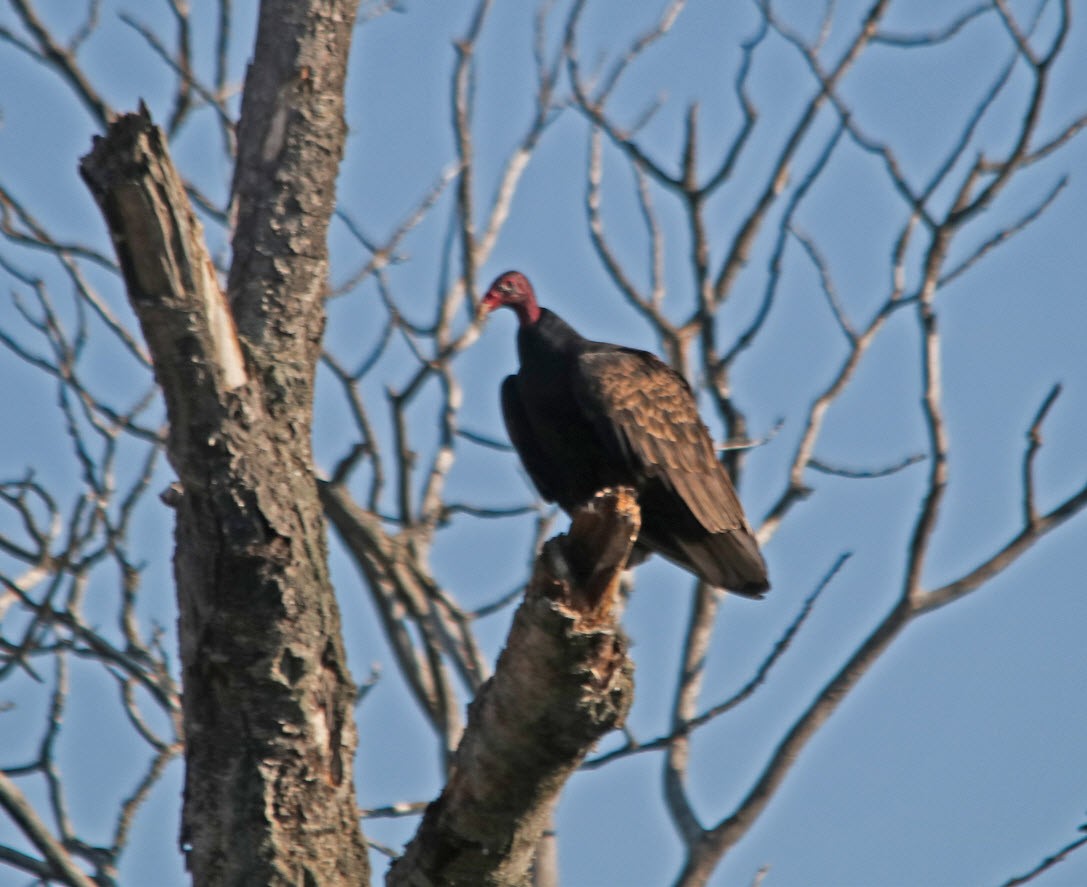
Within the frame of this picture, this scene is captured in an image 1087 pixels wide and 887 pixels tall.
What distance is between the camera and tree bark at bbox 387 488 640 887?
240cm

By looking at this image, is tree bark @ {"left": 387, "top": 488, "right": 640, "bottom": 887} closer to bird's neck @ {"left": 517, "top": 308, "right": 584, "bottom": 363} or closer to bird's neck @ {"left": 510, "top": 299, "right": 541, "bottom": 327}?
bird's neck @ {"left": 517, "top": 308, "right": 584, "bottom": 363}

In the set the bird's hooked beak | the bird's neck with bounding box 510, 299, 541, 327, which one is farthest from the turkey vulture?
the bird's hooked beak

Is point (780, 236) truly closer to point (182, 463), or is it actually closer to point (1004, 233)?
point (1004, 233)

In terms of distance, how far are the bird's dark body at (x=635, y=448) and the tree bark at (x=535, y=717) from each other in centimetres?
186

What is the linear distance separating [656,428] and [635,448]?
0.11 m

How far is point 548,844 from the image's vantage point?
4.97 m

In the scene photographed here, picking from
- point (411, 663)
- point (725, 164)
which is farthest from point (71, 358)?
point (725, 164)

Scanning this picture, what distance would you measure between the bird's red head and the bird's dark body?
0.54 feet

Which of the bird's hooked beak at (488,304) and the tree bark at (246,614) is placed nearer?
the tree bark at (246,614)

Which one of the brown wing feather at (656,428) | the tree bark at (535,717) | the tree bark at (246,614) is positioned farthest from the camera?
the brown wing feather at (656,428)

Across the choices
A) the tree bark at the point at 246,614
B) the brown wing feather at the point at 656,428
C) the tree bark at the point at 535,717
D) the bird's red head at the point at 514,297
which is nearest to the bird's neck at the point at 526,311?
the bird's red head at the point at 514,297

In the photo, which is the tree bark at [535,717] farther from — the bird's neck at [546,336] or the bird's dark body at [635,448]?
the bird's neck at [546,336]

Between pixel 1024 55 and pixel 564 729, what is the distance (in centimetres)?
337

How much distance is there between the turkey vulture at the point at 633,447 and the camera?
4.47 m
